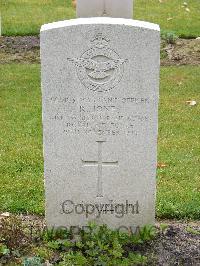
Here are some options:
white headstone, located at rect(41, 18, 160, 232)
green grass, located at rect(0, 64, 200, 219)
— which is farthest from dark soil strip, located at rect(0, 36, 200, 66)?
white headstone, located at rect(41, 18, 160, 232)

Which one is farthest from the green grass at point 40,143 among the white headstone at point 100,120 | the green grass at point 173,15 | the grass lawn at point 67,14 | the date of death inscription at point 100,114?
the green grass at point 173,15

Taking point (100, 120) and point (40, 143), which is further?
point (40, 143)

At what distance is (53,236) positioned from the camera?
5316 millimetres

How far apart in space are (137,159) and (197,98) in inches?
→ 188

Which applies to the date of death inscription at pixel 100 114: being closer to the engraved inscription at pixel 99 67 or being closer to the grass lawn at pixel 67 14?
the engraved inscription at pixel 99 67

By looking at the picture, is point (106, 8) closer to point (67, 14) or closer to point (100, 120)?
point (67, 14)

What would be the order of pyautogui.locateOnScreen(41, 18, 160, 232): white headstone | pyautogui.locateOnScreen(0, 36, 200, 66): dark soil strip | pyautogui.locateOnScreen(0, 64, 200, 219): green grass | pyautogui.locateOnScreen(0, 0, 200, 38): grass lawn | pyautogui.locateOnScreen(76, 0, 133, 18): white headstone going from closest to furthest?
pyautogui.locateOnScreen(41, 18, 160, 232): white headstone < pyautogui.locateOnScreen(0, 64, 200, 219): green grass < pyautogui.locateOnScreen(76, 0, 133, 18): white headstone < pyautogui.locateOnScreen(0, 36, 200, 66): dark soil strip < pyautogui.locateOnScreen(0, 0, 200, 38): grass lawn

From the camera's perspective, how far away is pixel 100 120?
5086mm

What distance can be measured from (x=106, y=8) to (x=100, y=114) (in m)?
6.86

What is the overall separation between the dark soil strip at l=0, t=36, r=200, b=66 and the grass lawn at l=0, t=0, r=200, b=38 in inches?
27.8

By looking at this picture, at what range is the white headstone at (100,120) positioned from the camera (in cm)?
490

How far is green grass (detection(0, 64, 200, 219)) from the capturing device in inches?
Answer: 244

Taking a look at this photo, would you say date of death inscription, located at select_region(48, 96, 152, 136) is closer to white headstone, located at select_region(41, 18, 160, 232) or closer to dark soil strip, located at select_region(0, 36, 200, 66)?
white headstone, located at select_region(41, 18, 160, 232)

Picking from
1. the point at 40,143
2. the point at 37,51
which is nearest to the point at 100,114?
the point at 40,143
